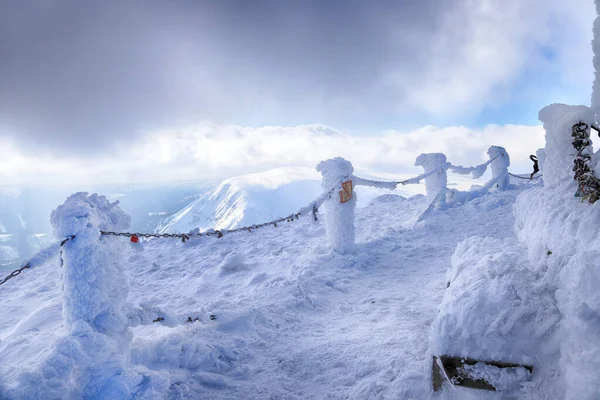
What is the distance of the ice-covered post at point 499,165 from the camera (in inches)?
434

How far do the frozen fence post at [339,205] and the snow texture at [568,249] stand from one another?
12.3 ft

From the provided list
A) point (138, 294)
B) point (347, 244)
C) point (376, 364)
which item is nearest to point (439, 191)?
point (347, 244)

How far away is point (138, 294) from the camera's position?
21.8ft

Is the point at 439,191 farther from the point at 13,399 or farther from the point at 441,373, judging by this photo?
the point at 13,399

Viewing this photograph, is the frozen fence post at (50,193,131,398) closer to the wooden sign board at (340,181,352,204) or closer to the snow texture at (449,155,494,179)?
the wooden sign board at (340,181,352,204)

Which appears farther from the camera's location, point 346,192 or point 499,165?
point 499,165

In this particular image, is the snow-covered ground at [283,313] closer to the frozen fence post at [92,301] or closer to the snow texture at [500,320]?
the frozen fence post at [92,301]

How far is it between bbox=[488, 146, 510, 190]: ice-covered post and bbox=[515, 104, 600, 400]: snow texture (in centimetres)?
870

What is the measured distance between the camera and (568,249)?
2322 millimetres

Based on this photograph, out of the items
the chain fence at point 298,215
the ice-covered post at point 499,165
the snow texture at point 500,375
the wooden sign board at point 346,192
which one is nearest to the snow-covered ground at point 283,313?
the chain fence at point 298,215

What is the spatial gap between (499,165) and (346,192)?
7582 millimetres

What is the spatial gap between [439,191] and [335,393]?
8.16 m

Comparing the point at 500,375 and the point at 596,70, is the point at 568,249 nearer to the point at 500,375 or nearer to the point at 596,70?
the point at 500,375

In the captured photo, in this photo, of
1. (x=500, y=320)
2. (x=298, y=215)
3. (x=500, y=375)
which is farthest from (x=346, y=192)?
(x=500, y=375)
